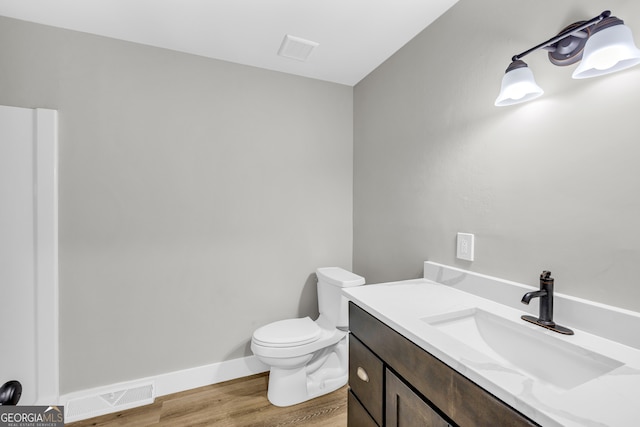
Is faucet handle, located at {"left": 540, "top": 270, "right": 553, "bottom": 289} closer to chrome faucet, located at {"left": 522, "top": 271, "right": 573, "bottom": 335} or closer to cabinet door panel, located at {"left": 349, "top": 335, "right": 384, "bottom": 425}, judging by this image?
chrome faucet, located at {"left": 522, "top": 271, "right": 573, "bottom": 335}

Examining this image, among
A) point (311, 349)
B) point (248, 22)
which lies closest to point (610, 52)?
point (248, 22)

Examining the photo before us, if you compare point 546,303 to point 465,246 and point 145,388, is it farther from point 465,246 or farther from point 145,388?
point 145,388

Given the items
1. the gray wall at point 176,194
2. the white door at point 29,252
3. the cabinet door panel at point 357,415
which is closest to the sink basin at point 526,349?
the cabinet door panel at point 357,415

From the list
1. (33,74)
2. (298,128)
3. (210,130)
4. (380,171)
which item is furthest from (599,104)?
(33,74)

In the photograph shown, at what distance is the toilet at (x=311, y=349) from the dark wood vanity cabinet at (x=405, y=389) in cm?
61

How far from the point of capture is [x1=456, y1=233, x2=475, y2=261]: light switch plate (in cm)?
134

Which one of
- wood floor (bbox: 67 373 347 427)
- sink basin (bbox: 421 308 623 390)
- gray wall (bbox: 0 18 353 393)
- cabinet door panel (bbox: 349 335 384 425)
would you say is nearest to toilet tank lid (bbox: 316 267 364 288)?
gray wall (bbox: 0 18 353 393)

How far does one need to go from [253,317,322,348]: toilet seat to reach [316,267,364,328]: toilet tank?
0.15 meters

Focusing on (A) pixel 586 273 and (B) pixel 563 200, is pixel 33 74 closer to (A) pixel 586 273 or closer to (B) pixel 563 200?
(B) pixel 563 200

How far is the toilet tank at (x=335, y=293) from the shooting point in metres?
1.97

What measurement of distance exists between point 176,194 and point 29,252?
0.83m

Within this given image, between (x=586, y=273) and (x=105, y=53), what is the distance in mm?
2672

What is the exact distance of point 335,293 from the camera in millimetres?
2025

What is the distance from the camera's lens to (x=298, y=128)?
229 cm
